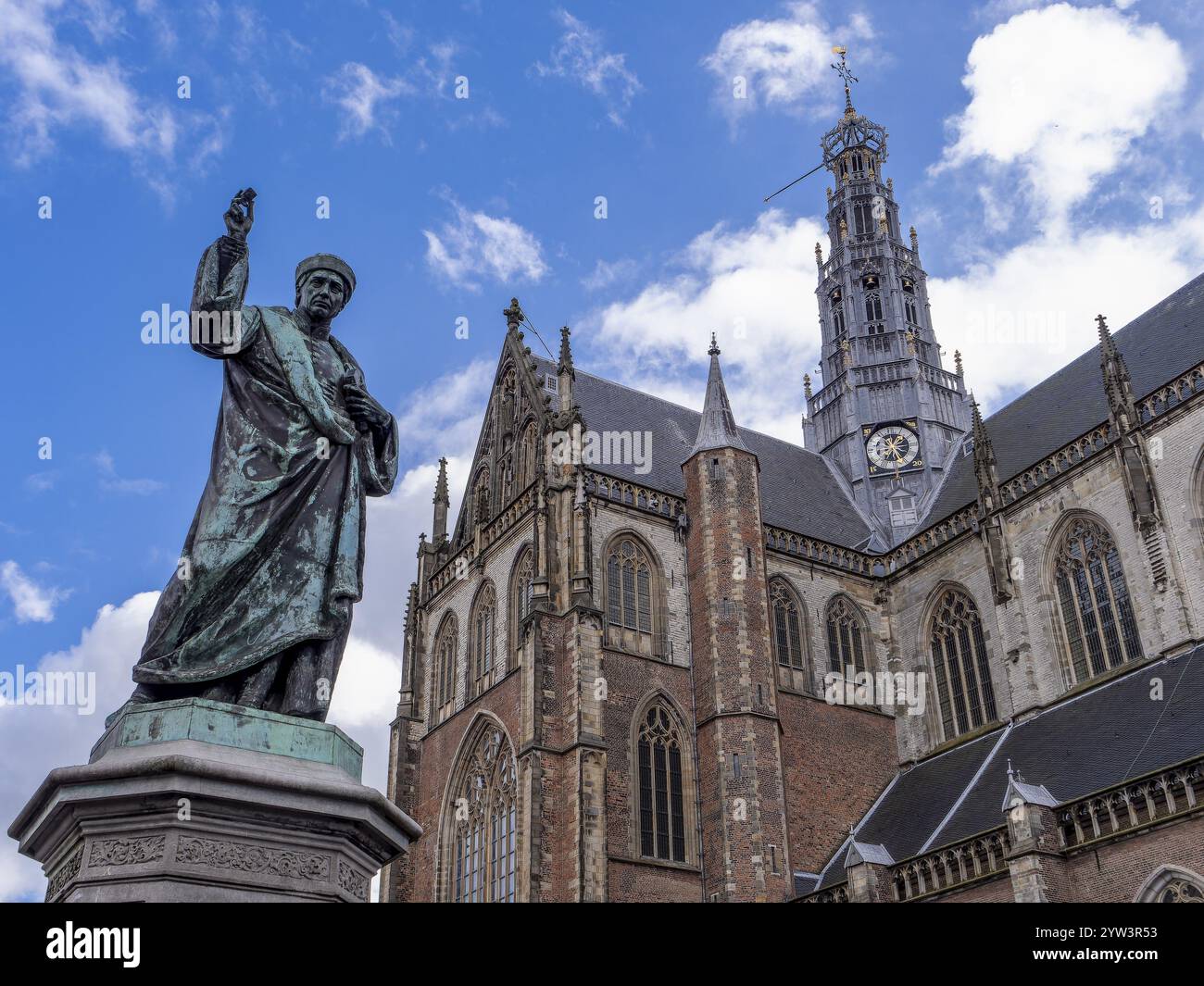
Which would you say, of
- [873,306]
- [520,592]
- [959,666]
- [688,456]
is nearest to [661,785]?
[520,592]

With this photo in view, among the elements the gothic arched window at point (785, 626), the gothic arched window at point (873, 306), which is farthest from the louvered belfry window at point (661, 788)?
the gothic arched window at point (873, 306)

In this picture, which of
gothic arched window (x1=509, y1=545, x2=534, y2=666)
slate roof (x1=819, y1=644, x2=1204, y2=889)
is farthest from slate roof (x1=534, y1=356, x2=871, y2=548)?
slate roof (x1=819, y1=644, x2=1204, y2=889)

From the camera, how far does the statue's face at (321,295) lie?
6184 millimetres

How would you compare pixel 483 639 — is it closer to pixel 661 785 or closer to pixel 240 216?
pixel 661 785

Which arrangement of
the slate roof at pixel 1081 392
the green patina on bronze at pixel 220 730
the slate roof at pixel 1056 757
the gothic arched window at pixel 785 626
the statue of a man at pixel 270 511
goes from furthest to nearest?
the gothic arched window at pixel 785 626
the slate roof at pixel 1081 392
the slate roof at pixel 1056 757
the statue of a man at pixel 270 511
the green patina on bronze at pixel 220 730

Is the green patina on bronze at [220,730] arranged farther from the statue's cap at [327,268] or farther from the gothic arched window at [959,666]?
the gothic arched window at [959,666]

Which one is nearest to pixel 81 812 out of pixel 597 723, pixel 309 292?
pixel 309 292

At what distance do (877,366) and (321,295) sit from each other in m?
34.3

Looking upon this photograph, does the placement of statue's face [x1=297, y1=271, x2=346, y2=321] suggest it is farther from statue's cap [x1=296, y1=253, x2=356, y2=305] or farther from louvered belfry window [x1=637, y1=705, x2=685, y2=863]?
louvered belfry window [x1=637, y1=705, x2=685, y2=863]

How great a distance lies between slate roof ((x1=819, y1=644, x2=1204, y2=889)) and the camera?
20.5m

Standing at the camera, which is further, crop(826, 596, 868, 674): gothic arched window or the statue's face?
crop(826, 596, 868, 674): gothic arched window

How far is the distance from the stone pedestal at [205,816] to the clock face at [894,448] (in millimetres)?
32522

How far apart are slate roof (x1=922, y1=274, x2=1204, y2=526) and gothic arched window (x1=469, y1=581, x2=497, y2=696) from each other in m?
12.2

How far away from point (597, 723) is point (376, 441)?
1982cm
